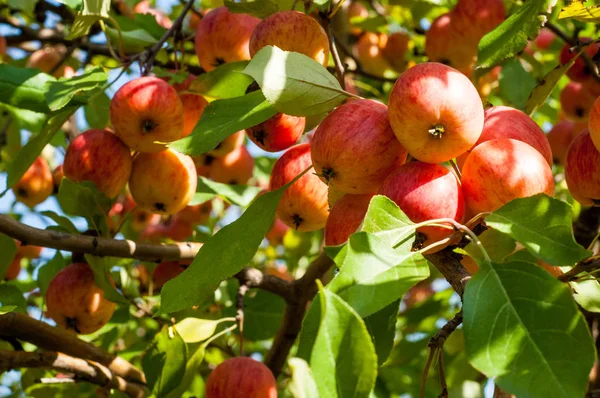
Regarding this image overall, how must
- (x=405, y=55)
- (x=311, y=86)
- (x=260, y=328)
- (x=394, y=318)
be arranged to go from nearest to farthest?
(x=394, y=318)
(x=311, y=86)
(x=260, y=328)
(x=405, y=55)

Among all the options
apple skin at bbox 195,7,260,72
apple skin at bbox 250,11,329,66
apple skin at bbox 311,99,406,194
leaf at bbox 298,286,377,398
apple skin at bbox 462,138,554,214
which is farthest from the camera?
apple skin at bbox 195,7,260,72

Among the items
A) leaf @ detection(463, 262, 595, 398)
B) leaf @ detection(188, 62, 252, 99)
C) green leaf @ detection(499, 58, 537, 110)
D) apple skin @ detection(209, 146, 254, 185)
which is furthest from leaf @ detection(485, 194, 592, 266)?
apple skin @ detection(209, 146, 254, 185)

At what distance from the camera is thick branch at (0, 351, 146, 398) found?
1.85m

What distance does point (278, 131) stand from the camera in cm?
177

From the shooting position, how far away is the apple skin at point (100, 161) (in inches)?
79.0

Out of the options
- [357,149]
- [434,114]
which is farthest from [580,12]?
[357,149]

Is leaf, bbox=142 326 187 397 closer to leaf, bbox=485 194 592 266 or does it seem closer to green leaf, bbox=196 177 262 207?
green leaf, bbox=196 177 262 207

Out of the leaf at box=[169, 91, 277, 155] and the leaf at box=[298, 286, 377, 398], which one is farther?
the leaf at box=[169, 91, 277, 155]

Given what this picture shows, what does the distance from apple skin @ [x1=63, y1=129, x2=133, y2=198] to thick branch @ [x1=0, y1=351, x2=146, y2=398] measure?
476mm

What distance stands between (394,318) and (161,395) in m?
0.81

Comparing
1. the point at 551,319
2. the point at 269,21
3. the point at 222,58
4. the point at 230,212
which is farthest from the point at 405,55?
the point at 551,319

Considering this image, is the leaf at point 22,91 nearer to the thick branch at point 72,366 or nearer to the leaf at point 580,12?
the thick branch at point 72,366

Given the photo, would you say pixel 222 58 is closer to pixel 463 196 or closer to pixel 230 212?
pixel 463 196

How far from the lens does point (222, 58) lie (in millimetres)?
2199
